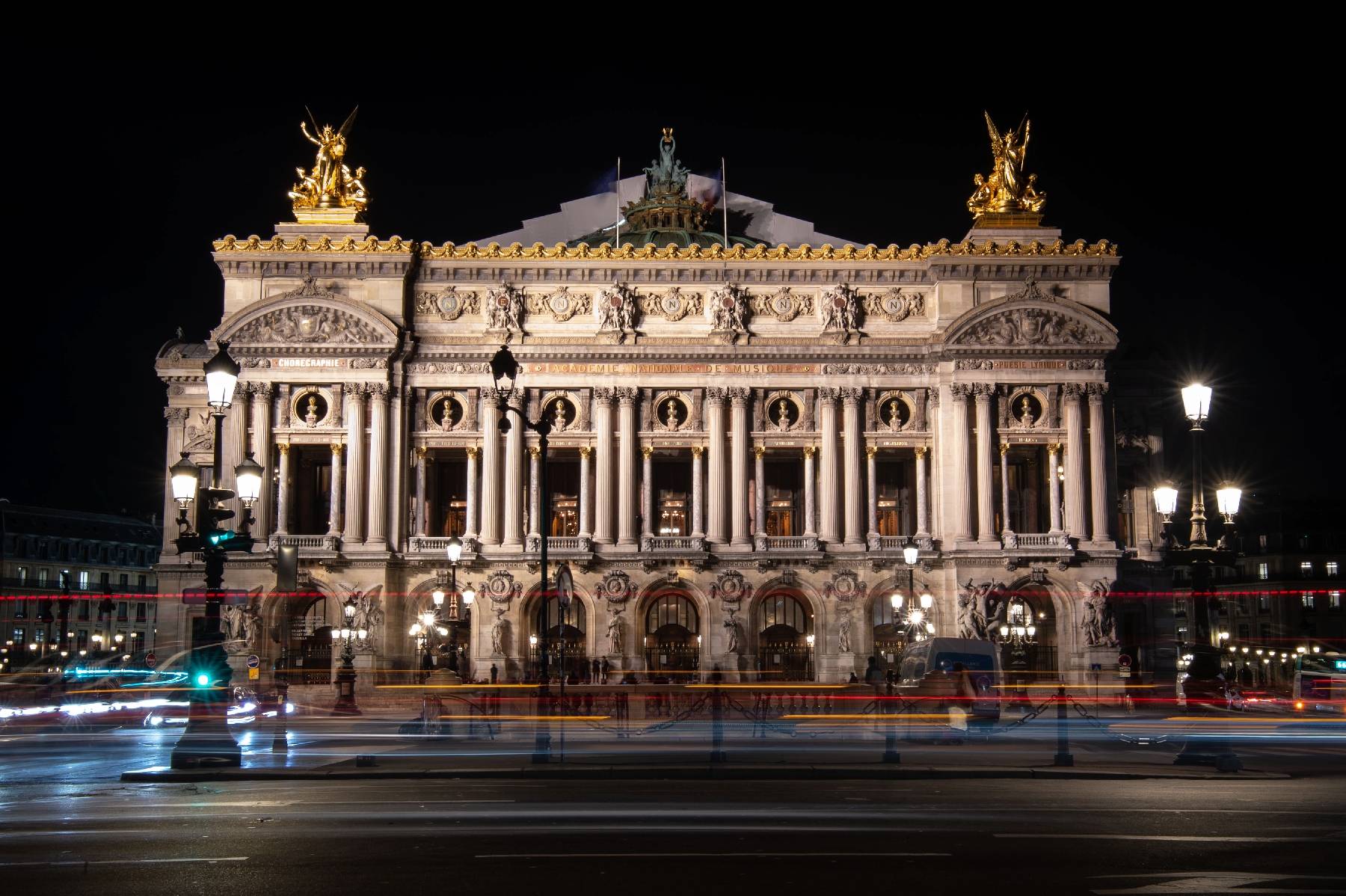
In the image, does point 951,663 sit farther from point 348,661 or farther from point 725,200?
point 725,200

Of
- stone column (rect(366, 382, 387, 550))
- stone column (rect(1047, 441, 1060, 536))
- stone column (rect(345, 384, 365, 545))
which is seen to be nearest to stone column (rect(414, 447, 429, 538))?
stone column (rect(366, 382, 387, 550))

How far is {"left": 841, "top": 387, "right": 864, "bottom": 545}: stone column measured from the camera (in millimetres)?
70188

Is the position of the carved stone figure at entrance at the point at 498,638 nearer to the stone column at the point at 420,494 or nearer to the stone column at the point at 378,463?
the stone column at the point at 420,494

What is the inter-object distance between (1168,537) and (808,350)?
1842 cm

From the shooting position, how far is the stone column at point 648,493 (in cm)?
7056

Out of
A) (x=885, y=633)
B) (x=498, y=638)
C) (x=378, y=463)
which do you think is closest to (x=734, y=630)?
(x=885, y=633)

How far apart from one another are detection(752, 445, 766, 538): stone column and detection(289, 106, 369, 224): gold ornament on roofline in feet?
72.5

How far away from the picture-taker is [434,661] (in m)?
65.2

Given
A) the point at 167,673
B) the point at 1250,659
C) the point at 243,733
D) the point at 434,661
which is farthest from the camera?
the point at 1250,659

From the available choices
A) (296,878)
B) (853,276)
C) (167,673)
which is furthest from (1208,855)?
(853,276)

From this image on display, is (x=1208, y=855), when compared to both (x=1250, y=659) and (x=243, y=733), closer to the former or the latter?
(x=243, y=733)

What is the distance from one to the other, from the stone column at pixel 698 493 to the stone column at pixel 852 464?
6670 mm

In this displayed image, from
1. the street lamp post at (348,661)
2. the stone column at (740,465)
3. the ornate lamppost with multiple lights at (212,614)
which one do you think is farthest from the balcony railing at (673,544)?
the ornate lamppost with multiple lights at (212,614)

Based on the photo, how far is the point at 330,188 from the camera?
2864 inches
